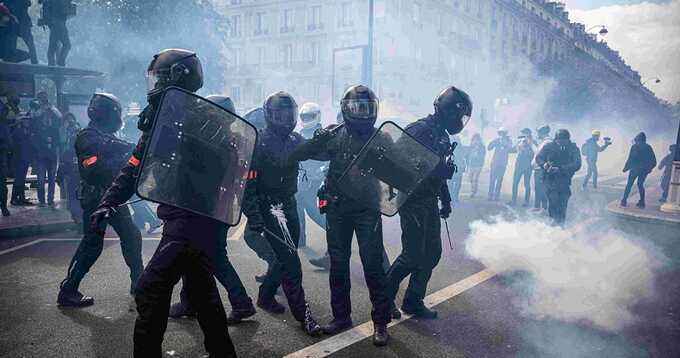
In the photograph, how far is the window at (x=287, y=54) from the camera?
4756cm

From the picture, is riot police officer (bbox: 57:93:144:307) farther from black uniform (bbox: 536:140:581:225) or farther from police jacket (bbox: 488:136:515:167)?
police jacket (bbox: 488:136:515:167)

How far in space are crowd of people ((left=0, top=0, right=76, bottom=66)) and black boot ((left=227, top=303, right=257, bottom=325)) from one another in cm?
952

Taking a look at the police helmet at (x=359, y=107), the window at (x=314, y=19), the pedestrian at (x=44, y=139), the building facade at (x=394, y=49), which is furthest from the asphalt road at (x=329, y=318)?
the window at (x=314, y=19)

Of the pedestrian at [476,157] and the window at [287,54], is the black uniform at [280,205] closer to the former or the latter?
the pedestrian at [476,157]

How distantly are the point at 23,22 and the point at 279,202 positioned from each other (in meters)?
10.3

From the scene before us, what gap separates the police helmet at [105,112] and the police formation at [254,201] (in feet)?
0.04

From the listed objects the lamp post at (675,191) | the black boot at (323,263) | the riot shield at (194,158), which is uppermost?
the riot shield at (194,158)

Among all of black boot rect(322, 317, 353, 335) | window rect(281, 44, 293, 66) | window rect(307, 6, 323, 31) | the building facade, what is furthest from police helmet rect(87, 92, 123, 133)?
window rect(281, 44, 293, 66)

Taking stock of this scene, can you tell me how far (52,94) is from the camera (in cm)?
2264

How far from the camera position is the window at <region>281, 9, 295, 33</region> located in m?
47.3

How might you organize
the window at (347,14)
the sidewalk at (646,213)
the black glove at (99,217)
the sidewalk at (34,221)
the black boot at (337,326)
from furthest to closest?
the window at (347,14) → the sidewalk at (646,213) → the sidewalk at (34,221) → the black boot at (337,326) → the black glove at (99,217)

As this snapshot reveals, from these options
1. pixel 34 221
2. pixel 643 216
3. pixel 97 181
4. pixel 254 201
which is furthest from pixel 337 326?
pixel 643 216

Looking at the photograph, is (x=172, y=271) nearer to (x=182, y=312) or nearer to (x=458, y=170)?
(x=182, y=312)

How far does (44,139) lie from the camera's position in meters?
8.41
